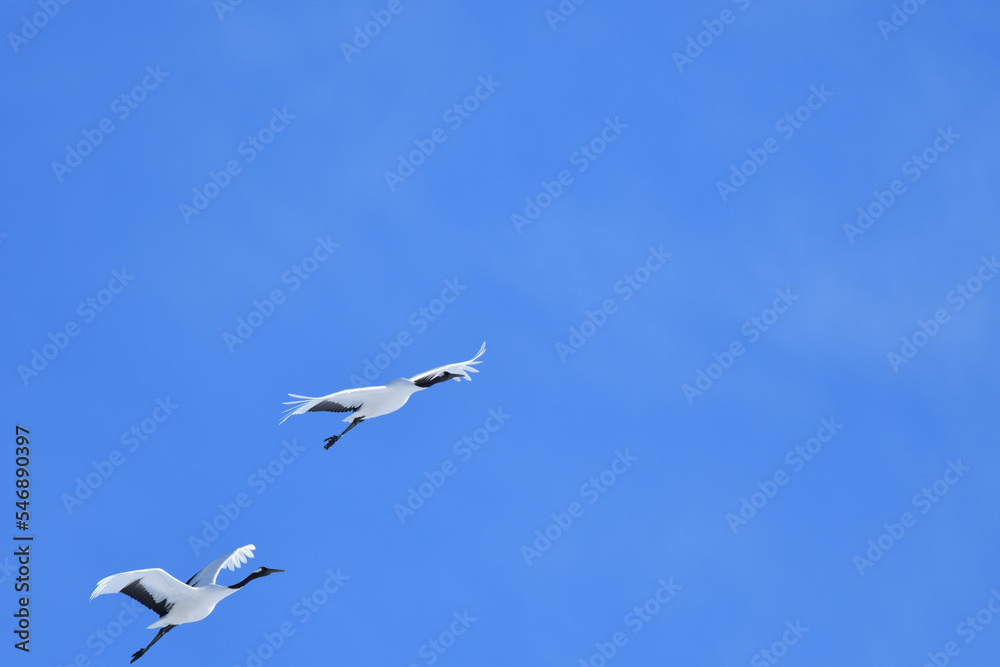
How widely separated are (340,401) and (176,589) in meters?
7.79

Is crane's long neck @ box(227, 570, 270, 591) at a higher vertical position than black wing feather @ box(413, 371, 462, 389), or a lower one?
lower

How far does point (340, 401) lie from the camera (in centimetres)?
4203

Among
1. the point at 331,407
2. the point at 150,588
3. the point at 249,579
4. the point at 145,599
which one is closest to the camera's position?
the point at 150,588

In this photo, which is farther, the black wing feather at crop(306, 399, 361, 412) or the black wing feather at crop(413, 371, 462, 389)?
the black wing feather at crop(413, 371, 462, 389)

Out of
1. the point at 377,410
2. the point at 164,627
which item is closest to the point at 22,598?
the point at 164,627

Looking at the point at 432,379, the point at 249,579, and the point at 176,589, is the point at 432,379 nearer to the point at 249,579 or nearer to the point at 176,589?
the point at 249,579

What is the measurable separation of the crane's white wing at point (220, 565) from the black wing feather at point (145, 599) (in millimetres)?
1096

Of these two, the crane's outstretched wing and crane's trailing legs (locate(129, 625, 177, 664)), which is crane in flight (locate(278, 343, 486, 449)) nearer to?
the crane's outstretched wing

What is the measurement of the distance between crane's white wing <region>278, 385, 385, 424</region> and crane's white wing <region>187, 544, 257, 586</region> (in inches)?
178

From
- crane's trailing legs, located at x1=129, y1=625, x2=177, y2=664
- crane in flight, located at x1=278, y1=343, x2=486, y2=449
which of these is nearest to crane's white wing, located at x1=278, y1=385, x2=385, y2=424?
crane in flight, located at x1=278, y1=343, x2=486, y2=449

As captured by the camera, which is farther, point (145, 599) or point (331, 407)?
point (331, 407)

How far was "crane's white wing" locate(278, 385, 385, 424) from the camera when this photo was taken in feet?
134

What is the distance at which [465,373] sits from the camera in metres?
42.2

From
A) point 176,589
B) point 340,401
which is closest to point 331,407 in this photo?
point 340,401
